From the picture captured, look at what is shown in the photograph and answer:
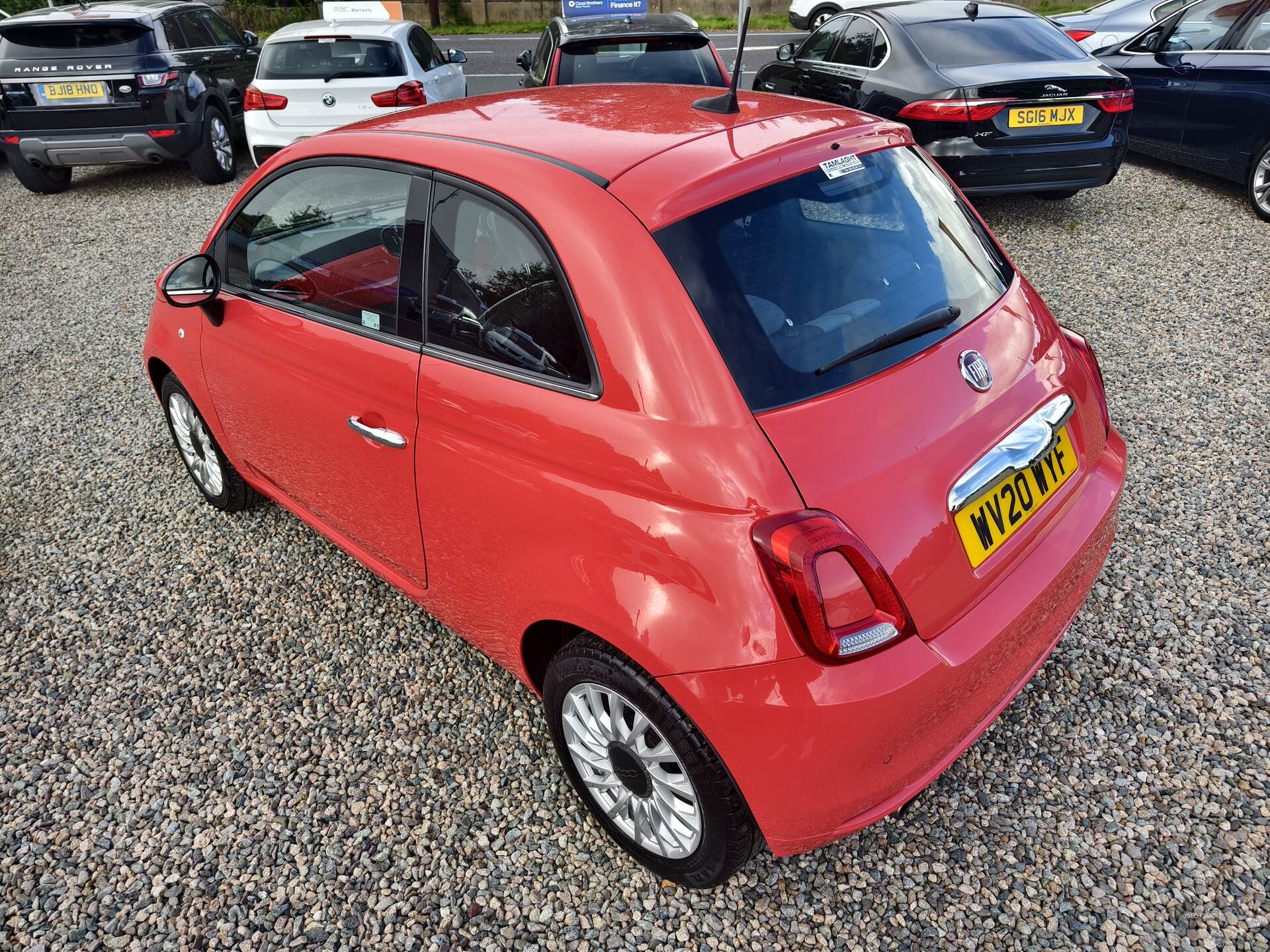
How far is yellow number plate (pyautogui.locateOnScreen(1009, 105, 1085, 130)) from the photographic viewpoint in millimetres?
5820

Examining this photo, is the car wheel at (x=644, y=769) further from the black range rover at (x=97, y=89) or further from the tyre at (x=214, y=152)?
the tyre at (x=214, y=152)

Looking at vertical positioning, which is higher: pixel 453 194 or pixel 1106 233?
pixel 453 194

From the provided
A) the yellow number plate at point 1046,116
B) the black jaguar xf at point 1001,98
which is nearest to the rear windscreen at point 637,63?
the black jaguar xf at point 1001,98

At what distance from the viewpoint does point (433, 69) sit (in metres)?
9.02

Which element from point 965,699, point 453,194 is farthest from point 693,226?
point 965,699

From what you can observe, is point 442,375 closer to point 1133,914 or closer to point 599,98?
point 599,98

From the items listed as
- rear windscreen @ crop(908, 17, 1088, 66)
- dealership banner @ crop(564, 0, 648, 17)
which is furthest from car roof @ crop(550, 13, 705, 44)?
dealership banner @ crop(564, 0, 648, 17)

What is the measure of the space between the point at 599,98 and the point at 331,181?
871mm

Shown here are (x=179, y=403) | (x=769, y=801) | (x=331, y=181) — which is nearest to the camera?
(x=769, y=801)

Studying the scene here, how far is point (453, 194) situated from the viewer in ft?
7.20

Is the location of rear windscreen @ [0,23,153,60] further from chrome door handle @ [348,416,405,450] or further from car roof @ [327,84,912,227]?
chrome door handle @ [348,416,405,450]

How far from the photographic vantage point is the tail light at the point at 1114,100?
5855 millimetres

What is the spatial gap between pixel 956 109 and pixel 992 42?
954 millimetres

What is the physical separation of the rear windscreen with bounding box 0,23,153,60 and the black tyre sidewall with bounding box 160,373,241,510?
6.43 metres
